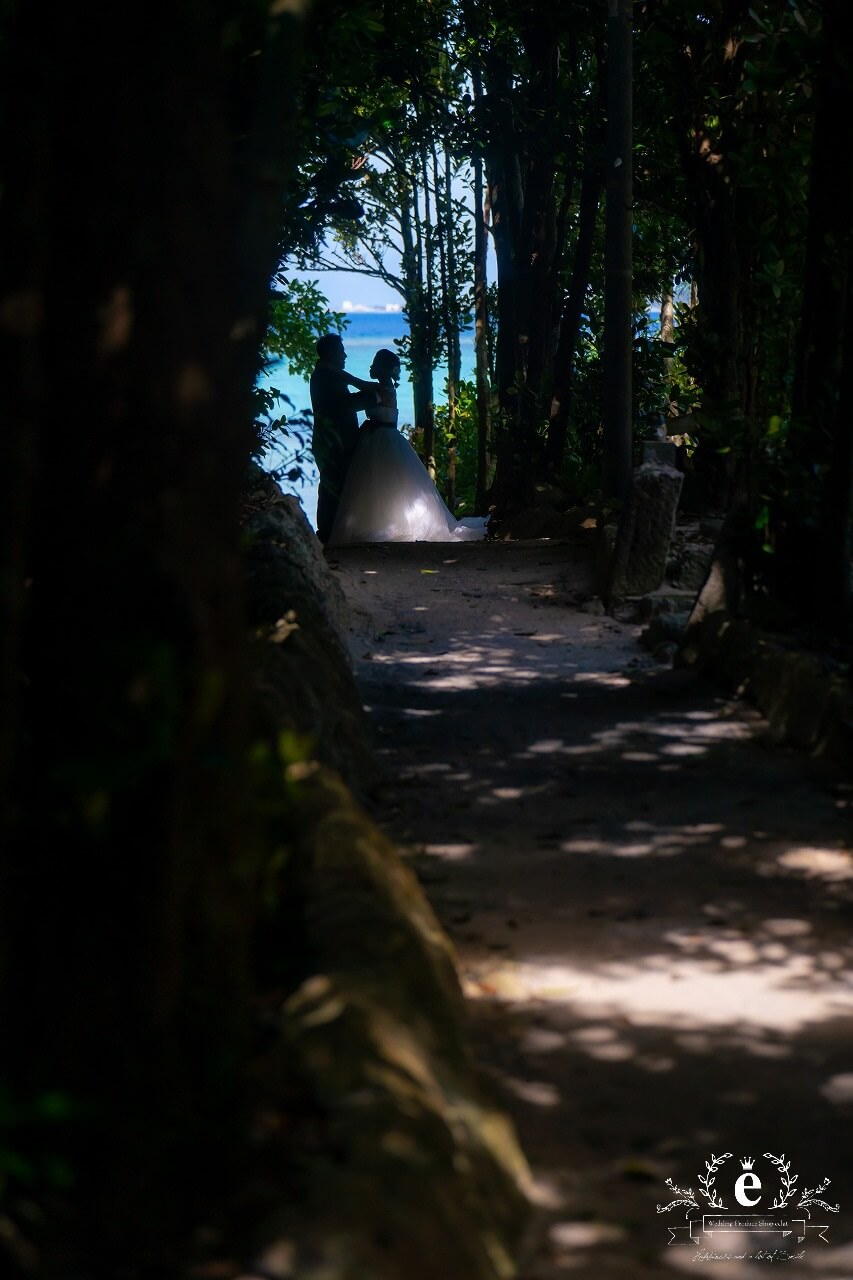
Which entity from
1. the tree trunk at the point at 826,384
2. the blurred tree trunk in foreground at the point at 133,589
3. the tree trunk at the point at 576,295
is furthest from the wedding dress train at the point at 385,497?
the blurred tree trunk in foreground at the point at 133,589

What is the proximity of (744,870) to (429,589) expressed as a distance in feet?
26.9

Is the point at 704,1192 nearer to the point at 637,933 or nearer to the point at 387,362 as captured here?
the point at 637,933

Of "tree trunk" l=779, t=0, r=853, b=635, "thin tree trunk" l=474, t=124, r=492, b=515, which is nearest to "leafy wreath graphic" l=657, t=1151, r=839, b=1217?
"tree trunk" l=779, t=0, r=853, b=635

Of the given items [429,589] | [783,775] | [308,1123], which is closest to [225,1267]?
[308,1123]

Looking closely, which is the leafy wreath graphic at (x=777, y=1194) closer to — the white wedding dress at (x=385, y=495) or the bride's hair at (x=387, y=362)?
the white wedding dress at (x=385, y=495)

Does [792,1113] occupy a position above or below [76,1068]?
below

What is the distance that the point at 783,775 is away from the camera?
24.4 feet

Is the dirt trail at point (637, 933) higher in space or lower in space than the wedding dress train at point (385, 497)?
lower

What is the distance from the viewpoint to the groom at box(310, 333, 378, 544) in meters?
19.1

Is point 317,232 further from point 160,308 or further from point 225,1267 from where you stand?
point 225,1267

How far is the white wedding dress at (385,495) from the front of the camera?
1914 centimetres

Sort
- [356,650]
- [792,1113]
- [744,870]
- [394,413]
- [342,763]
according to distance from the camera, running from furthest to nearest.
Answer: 1. [394,413]
2. [356,650]
3. [342,763]
4. [744,870]
5. [792,1113]
